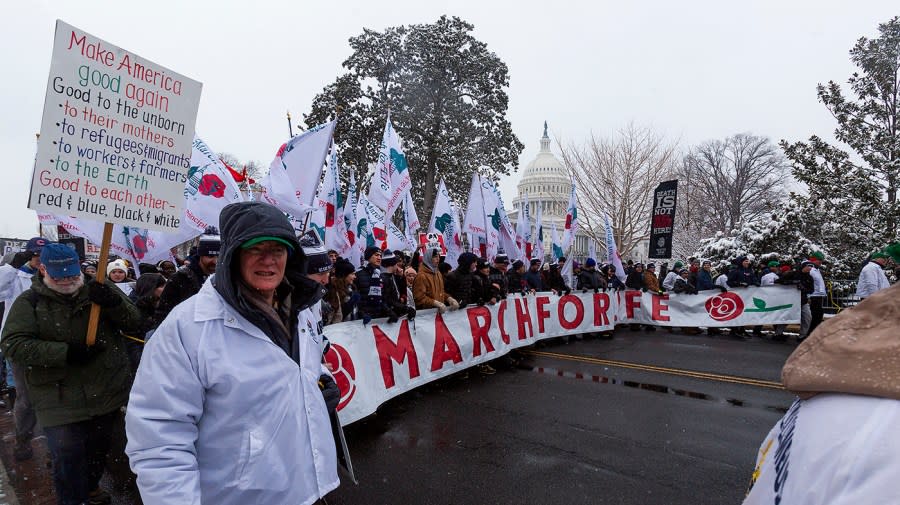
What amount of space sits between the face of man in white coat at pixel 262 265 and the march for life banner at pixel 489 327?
3650 mm

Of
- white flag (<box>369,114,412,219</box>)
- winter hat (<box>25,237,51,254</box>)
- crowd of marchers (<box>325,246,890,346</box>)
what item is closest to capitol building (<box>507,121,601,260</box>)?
crowd of marchers (<box>325,246,890,346</box>)

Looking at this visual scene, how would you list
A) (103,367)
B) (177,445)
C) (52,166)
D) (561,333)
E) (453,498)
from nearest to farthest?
(177,445), (52,166), (103,367), (453,498), (561,333)

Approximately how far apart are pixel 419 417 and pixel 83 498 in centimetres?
345

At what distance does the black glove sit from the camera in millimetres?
2240

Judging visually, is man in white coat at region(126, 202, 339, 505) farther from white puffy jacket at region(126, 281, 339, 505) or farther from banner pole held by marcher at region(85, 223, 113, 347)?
banner pole held by marcher at region(85, 223, 113, 347)

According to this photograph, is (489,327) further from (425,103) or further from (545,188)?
(545,188)

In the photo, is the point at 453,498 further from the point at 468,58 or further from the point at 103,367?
the point at 468,58

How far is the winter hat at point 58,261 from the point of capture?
Answer: 312cm

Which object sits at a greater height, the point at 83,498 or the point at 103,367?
the point at 103,367

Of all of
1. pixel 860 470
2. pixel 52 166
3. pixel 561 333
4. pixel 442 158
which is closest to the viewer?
pixel 860 470

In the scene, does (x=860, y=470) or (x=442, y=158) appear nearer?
(x=860, y=470)

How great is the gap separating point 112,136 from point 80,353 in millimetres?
1434

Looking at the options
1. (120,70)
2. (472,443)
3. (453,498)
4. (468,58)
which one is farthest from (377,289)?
(468,58)

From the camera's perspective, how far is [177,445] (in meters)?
1.61
